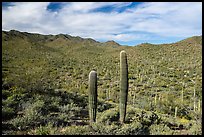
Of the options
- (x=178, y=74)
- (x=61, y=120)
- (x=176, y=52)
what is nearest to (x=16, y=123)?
(x=61, y=120)

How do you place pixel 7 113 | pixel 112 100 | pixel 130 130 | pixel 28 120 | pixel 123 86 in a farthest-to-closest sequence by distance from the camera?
pixel 112 100 → pixel 123 86 → pixel 7 113 → pixel 28 120 → pixel 130 130

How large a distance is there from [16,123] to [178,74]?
22366 mm

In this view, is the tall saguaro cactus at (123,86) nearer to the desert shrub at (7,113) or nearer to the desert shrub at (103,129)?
the desert shrub at (103,129)

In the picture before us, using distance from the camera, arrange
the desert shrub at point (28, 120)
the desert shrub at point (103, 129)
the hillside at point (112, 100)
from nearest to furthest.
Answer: the desert shrub at point (103, 129) < the desert shrub at point (28, 120) < the hillside at point (112, 100)

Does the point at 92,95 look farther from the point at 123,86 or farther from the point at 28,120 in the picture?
the point at 28,120

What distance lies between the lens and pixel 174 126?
11859mm

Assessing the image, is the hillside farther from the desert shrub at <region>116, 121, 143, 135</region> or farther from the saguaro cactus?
the saguaro cactus

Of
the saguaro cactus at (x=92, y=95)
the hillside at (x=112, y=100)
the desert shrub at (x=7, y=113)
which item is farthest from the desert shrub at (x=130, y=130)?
the desert shrub at (x=7, y=113)

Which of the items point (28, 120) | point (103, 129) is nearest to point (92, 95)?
point (103, 129)

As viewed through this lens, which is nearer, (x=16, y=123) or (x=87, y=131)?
(x=87, y=131)

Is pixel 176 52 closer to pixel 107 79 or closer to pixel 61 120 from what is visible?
pixel 107 79

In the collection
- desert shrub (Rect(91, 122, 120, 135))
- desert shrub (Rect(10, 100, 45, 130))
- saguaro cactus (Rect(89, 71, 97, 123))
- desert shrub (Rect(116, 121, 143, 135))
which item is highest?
saguaro cactus (Rect(89, 71, 97, 123))

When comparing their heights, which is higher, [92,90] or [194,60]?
[194,60]

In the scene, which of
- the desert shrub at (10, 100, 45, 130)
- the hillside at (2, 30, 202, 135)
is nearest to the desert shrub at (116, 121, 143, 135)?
the hillside at (2, 30, 202, 135)
